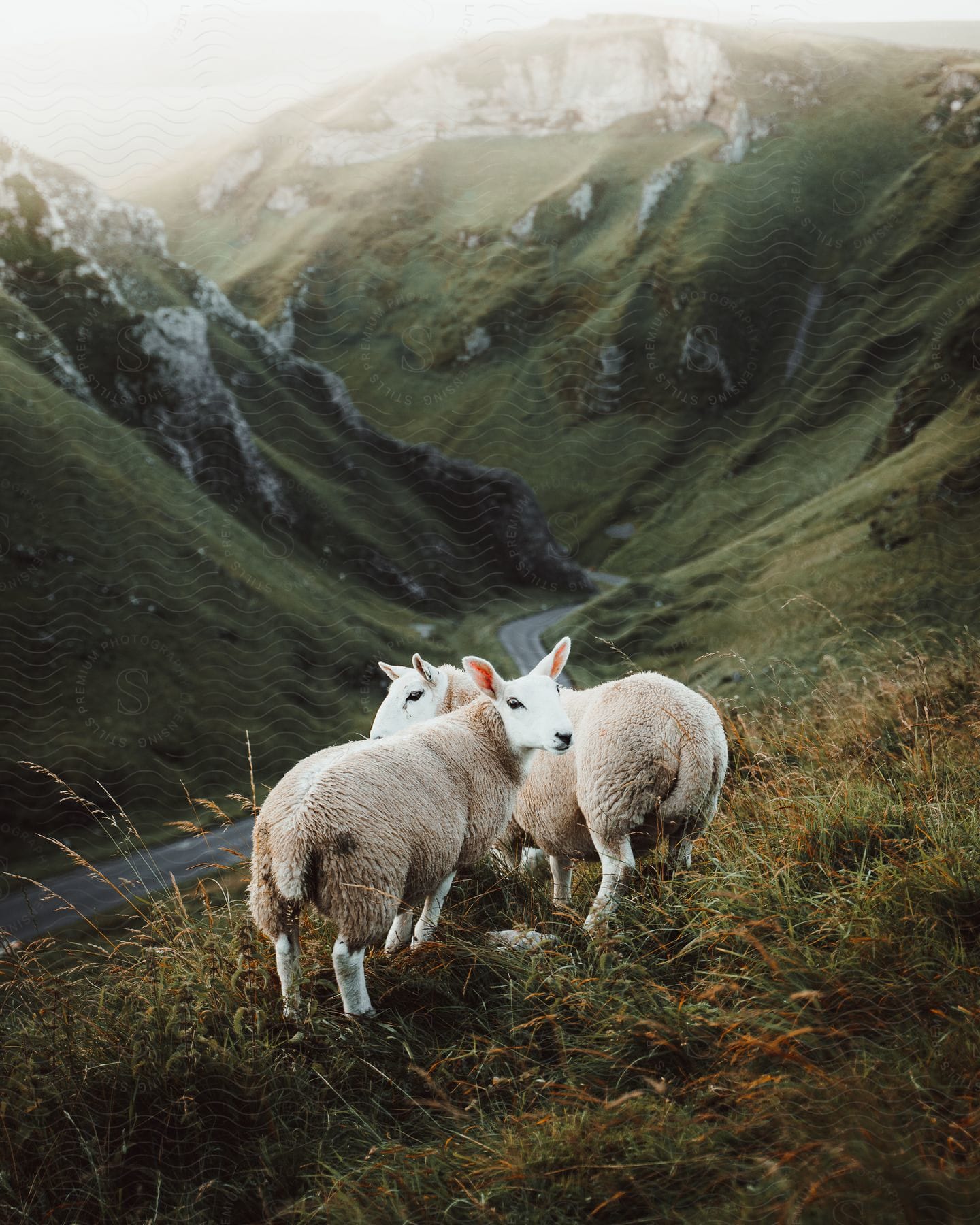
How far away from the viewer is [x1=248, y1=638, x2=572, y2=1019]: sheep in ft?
13.5

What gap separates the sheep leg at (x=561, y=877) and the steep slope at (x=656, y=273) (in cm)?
5590

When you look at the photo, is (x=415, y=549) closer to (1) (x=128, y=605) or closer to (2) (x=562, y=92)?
(1) (x=128, y=605)

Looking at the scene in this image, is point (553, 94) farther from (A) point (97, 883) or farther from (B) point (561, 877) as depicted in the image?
(B) point (561, 877)

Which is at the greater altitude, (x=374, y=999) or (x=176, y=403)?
(x=374, y=999)

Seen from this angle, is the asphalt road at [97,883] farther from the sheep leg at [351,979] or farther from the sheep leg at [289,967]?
the sheep leg at [351,979]

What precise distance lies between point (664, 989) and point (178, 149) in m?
136

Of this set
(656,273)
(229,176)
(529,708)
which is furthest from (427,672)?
(229,176)

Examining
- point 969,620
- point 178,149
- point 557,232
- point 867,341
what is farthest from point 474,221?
point 969,620

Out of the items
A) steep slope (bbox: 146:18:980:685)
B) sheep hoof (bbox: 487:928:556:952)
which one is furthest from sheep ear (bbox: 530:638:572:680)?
steep slope (bbox: 146:18:980:685)

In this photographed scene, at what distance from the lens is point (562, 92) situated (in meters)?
137

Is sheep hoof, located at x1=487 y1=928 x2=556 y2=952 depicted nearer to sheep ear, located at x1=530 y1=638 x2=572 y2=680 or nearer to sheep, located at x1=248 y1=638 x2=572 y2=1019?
sheep, located at x1=248 y1=638 x2=572 y2=1019

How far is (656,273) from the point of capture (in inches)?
4077

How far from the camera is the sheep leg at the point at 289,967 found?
3.99 metres

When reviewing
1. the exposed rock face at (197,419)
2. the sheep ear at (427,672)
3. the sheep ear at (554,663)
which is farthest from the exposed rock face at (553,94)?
the sheep ear at (554,663)
